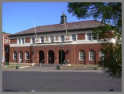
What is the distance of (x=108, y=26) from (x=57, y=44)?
144ft

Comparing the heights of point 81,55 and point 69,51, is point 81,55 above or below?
below

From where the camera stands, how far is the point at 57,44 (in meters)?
51.3

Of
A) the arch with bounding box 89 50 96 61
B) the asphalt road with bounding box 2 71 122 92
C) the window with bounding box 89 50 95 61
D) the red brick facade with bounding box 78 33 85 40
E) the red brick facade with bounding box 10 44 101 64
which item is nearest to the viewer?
the asphalt road with bounding box 2 71 122 92

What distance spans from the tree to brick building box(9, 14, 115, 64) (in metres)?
35.5

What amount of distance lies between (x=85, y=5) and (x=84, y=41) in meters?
40.5

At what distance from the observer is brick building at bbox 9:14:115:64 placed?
47.5 meters

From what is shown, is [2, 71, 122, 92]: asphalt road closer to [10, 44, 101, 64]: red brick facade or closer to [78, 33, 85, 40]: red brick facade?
[10, 44, 101, 64]: red brick facade

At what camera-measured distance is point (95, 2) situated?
299 inches

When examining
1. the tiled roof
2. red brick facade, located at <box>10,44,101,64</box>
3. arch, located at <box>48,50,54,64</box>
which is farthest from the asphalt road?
arch, located at <box>48,50,54,64</box>

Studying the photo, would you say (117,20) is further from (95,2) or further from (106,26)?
(95,2)

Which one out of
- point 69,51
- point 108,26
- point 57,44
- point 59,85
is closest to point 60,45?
point 57,44

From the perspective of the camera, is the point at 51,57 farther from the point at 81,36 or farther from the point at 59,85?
the point at 59,85

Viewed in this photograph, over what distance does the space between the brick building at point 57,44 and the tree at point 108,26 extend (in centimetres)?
3553

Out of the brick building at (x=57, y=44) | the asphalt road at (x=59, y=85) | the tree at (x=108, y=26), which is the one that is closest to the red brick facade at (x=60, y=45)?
the brick building at (x=57, y=44)
